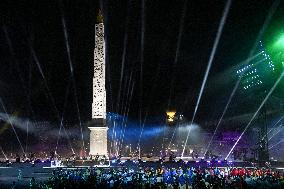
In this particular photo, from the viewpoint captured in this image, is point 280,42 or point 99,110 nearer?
A: point 280,42

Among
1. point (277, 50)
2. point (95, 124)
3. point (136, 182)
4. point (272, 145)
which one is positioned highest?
point (277, 50)

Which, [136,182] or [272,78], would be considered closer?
[136,182]

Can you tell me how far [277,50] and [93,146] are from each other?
99.8 ft

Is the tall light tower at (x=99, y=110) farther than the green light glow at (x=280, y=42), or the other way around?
the tall light tower at (x=99, y=110)

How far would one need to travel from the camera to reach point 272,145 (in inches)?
1912

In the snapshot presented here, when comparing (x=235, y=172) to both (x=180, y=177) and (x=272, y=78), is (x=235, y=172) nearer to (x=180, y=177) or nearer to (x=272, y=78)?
(x=180, y=177)

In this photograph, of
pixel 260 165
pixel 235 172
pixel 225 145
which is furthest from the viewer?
pixel 225 145

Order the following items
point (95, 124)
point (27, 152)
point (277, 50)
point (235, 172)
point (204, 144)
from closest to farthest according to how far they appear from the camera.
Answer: point (235, 172)
point (277, 50)
point (95, 124)
point (204, 144)
point (27, 152)

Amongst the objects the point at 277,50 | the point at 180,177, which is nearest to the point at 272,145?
the point at 277,50

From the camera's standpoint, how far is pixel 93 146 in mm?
58406

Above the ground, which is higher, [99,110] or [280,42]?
[280,42]

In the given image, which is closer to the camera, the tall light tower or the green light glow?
the green light glow

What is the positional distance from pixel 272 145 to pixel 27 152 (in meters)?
57.8

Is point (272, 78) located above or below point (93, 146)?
above
